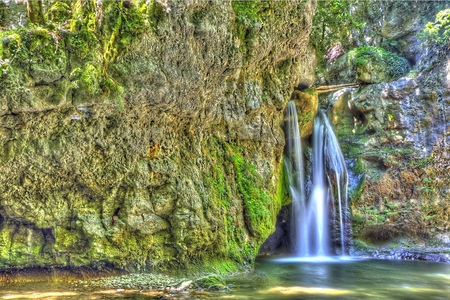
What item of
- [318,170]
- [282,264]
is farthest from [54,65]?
[318,170]

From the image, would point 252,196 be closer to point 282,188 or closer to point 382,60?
point 282,188

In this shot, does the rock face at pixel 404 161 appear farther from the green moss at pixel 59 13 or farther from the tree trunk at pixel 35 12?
the tree trunk at pixel 35 12

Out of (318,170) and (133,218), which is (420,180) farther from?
(133,218)

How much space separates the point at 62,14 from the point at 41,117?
199cm

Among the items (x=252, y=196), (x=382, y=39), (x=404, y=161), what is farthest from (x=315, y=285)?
(x=382, y=39)

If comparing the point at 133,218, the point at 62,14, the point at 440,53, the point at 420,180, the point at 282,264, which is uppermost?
the point at 440,53

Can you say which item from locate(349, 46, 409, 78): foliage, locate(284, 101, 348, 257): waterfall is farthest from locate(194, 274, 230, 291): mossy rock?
locate(349, 46, 409, 78): foliage

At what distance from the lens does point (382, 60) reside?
1681 centimetres

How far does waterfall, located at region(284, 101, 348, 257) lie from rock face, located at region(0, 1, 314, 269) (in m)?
4.87

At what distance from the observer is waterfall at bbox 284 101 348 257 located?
14.0 metres

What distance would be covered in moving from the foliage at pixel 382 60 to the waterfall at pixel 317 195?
14.2 feet

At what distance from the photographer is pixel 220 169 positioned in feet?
31.3

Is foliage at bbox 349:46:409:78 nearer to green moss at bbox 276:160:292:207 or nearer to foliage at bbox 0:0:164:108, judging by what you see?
green moss at bbox 276:160:292:207

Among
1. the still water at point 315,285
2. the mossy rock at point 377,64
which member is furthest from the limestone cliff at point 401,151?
the still water at point 315,285
